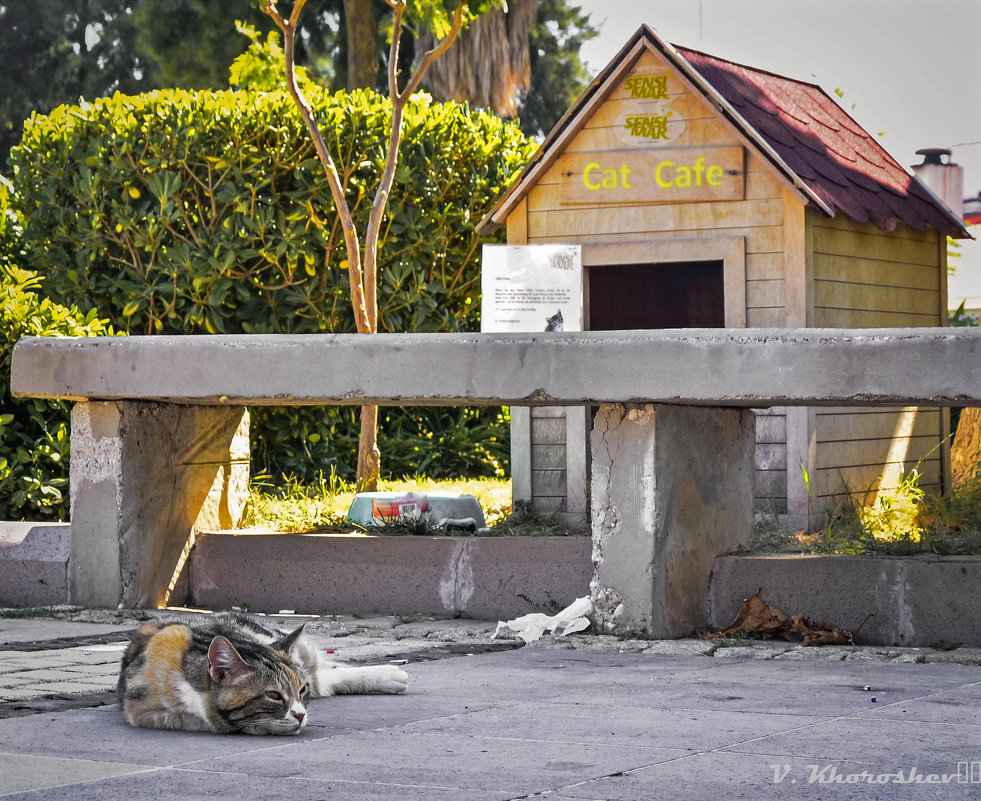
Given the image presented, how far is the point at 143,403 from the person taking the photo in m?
8.22

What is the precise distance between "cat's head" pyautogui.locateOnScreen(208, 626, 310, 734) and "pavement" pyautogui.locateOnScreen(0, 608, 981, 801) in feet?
0.22

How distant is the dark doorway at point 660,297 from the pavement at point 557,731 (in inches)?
222

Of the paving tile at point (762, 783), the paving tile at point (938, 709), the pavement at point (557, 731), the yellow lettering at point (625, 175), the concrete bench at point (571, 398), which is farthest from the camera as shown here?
the yellow lettering at point (625, 175)

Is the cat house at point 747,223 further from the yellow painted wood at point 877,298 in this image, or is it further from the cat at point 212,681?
the cat at point 212,681

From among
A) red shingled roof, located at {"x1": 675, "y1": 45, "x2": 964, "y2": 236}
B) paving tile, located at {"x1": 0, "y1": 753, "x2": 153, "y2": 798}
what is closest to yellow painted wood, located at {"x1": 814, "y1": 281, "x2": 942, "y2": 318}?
red shingled roof, located at {"x1": 675, "y1": 45, "x2": 964, "y2": 236}

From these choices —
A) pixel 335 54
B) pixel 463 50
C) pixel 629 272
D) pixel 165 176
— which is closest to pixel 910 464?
pixel 629 272

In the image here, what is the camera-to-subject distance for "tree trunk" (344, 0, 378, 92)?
20.0 metres

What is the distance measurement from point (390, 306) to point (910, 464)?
4981mm

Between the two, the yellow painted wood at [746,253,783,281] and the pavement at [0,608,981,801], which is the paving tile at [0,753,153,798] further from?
the yellow painted wood at [746,253,783,281]

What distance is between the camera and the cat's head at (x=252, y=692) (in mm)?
4695

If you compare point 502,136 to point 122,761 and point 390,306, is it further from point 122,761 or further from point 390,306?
point 122,761

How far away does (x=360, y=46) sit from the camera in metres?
20.2

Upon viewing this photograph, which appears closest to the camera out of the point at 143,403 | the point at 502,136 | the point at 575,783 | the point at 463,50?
the point at 575,783

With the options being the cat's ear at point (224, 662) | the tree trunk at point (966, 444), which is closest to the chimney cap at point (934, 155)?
the tree trunk at point (966, 444)
